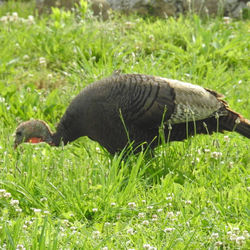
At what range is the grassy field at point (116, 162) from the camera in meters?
3.33

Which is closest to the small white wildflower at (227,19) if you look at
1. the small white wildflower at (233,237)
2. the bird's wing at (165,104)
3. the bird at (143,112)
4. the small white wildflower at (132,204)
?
the bird at (143,112)

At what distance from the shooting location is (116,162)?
156 inches

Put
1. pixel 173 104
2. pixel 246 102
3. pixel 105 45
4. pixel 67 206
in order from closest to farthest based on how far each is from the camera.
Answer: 1. pixel 67 206
2. pixel 173 104
3. pixel 246 102
4. pixel 105 45

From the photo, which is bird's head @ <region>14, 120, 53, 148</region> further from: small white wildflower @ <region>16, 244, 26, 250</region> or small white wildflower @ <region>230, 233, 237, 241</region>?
small white wildflower @ <region>230, 233, 237, 241</region>

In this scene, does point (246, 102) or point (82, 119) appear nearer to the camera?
point (82, 119)

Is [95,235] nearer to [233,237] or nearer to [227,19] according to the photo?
[233,237]

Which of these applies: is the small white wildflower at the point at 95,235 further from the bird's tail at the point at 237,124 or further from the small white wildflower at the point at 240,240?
the bird's tail at the point at 237,124

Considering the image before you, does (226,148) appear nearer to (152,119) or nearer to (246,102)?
(152,119)

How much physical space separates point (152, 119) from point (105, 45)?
243 centimetres

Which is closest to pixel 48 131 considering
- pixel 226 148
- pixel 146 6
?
pixel 226 148

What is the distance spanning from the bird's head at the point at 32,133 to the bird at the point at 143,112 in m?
0.25

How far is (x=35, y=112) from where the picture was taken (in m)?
5.48

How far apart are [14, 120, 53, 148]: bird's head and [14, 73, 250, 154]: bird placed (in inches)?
10.0

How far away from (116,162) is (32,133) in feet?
3.00
